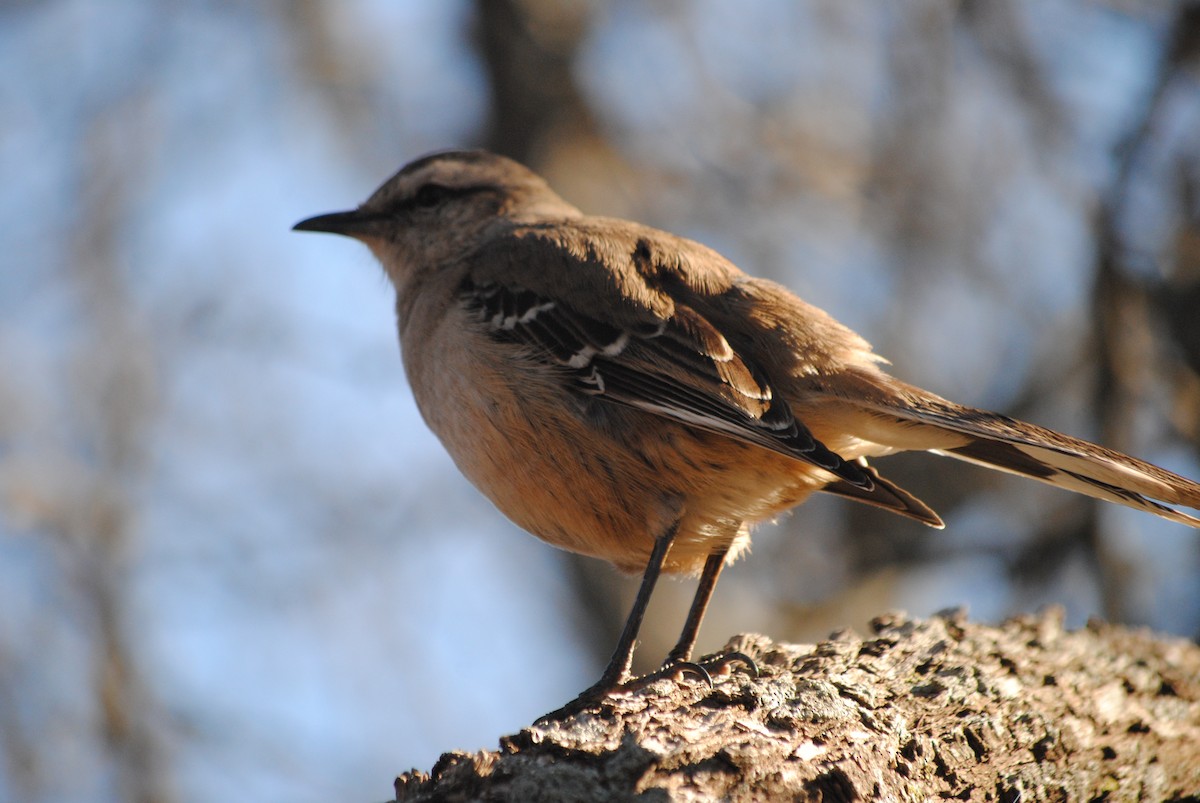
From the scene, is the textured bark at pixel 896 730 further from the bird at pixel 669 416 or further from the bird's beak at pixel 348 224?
the bird's beak at pixel 348 224

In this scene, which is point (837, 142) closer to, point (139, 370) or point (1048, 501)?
point (1048, 501)

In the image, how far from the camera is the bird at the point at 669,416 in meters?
3.86

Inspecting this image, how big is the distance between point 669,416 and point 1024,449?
4.12 feet

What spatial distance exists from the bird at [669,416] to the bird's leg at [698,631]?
13 mm

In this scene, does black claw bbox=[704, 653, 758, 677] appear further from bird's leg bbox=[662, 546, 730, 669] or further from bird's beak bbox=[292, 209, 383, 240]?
bird's beak bbox=[292, 209, 383, 240]

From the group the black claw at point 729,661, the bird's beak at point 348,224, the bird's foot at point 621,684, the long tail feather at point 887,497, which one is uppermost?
the bird's beak at point 348,224

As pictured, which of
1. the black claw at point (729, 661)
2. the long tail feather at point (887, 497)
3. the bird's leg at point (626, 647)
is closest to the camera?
the bird's leg at point (626, 647)

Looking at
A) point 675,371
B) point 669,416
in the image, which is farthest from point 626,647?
point 675,371

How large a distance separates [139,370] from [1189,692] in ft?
24.1

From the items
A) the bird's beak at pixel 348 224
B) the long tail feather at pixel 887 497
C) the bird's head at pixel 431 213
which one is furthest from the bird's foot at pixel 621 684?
the bird's beak at pixel 348 224

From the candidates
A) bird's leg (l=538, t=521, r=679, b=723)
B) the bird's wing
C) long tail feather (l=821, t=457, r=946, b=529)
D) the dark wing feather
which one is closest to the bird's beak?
the bird's wing

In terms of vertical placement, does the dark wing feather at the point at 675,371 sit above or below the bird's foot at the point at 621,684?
above

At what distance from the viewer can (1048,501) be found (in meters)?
7.23

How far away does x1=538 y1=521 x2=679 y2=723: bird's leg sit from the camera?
11.6 feet
